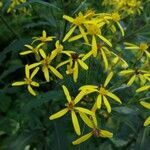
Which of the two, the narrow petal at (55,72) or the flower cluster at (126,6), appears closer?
the narrow petal at (55,72)

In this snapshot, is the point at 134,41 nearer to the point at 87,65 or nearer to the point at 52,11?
the point at 52,11

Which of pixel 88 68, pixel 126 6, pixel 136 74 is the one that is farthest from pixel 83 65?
pixel 126 6

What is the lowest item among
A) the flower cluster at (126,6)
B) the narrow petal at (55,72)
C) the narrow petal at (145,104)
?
the flower cluster at (126,6)

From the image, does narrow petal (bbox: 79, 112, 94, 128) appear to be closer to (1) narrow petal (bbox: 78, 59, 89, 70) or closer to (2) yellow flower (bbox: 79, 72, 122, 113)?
(2) yellow flower (bbox: 79, 72, 122, 113)

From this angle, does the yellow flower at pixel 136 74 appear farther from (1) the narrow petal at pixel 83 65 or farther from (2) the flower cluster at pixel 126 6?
(2) the flower cluster at pixel 126 6

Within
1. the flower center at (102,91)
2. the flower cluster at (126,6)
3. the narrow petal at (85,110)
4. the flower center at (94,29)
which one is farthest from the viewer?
the flower cluster at (126,6)

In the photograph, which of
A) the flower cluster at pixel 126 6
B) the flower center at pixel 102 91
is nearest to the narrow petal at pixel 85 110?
the flower center at pixel 102 91

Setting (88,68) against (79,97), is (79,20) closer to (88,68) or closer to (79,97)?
(88,68)

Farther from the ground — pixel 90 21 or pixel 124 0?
pixel 90 21

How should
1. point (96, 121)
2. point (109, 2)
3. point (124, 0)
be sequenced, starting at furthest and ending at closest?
point (124, 0) → point (109, 2) → point (96, 121)

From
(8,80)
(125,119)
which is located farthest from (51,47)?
(8,80)

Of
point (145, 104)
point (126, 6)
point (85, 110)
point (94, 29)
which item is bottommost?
point (126, 6)
